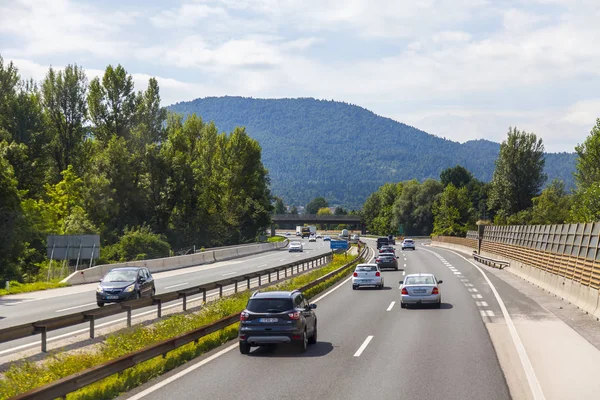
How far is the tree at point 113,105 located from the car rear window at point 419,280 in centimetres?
6093

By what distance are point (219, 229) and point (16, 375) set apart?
8109 centimetres

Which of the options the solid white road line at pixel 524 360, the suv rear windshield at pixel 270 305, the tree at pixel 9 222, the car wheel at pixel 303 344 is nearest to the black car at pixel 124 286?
the suv rear windshield at pixel 270 305

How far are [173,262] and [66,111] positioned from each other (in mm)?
32119

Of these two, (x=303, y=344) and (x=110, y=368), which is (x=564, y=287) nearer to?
(x=303, y=344)

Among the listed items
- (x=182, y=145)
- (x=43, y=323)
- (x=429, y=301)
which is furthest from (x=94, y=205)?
(x=43, y=323)

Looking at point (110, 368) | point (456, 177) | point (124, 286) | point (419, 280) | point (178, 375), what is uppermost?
point (456, 177)

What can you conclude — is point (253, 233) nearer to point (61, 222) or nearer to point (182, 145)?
point (182, 145)

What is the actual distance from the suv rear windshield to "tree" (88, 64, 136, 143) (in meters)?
69.0

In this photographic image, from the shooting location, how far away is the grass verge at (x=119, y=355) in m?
11.5

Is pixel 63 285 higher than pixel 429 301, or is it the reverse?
pixel 429 301

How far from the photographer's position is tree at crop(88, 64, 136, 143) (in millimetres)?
81438

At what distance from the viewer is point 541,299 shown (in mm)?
30078

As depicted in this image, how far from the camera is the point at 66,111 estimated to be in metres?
79.4

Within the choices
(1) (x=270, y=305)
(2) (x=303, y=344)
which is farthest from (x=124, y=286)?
(2) (x=303, y=344)
